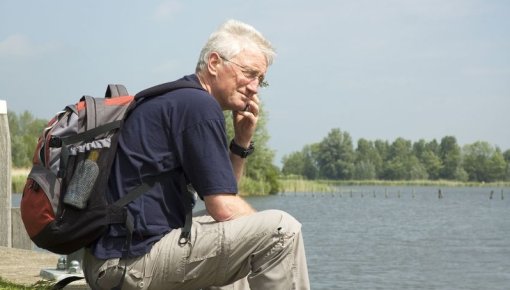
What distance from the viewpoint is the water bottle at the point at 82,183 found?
3240mm

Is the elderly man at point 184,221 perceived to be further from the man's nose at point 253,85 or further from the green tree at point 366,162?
the green tree at point 366,162

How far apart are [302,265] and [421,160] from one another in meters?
160

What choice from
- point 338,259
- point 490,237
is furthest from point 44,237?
point 490,237

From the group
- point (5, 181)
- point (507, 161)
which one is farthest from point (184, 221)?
point (507, 161)

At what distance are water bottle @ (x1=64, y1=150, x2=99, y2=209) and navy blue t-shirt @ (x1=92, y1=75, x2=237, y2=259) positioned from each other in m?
0.10

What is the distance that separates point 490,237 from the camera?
37219 millimetres

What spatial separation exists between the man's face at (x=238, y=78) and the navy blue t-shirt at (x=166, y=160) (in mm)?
214

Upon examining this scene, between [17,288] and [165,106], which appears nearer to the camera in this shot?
[165,106]

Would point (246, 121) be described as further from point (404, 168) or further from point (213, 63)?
point (404, 168)

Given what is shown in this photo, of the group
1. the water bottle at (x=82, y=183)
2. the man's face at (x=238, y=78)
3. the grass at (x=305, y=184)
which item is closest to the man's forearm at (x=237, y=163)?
the man's face at (x=238, y=78)

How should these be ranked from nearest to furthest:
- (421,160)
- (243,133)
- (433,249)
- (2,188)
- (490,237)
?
(243,133)
(2,188)
(433,249)
(490,237)
(421,160)

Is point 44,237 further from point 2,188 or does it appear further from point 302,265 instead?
point 2,188

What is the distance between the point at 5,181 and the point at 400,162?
15652cm

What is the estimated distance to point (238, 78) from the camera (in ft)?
11.6
